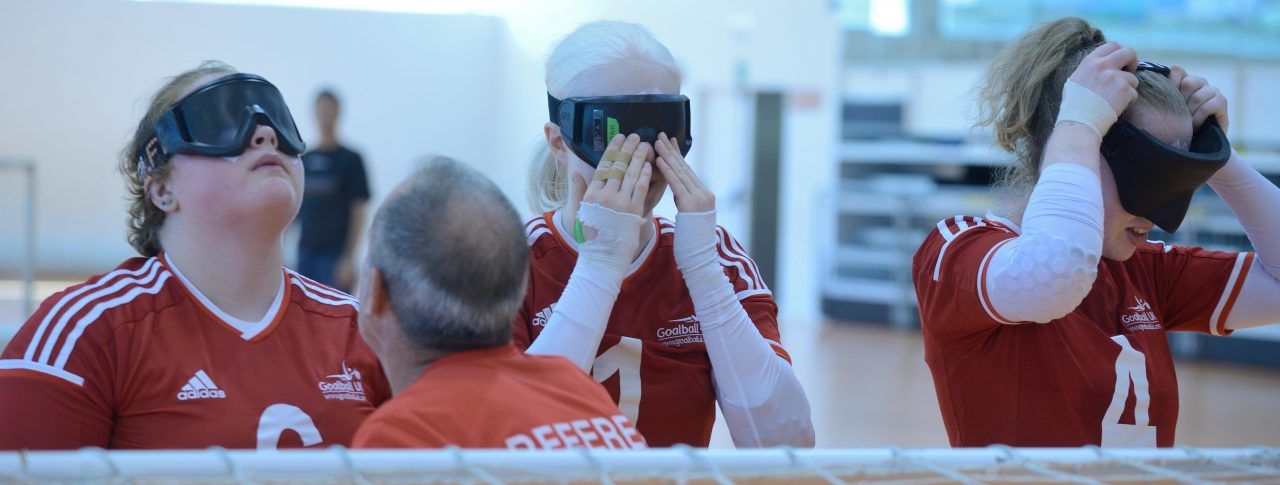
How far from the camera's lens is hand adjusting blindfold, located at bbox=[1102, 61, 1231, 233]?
1.75 meters

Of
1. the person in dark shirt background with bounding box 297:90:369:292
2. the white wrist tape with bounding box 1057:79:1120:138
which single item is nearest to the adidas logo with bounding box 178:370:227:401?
the white wrist tape with bounding box 1057:79:1120:138

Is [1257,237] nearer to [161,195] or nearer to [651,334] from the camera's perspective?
[651,334]

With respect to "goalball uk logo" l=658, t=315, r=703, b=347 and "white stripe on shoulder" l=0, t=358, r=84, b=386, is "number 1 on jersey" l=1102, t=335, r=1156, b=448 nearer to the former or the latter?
"goalball uk logo" l=658, t=315, r=703, b=347

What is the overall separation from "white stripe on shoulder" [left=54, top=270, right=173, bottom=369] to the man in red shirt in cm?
43

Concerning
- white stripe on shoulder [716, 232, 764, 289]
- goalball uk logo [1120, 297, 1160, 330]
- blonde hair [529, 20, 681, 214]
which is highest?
blonde hair [529, 20, 681, 214]

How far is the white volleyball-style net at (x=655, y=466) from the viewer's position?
112 centimetres

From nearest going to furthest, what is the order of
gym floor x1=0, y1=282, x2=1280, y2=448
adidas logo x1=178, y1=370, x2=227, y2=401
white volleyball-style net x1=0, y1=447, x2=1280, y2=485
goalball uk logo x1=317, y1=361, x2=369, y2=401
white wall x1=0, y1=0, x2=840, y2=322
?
white volleyball-style net x1=0, y1=447, x2=1280, y2=485 < adidas logo x1=178, y1=370, x2=227, y2=401 < goalball uk logo x1=317, y1=361, x2=369, y2=401 < gym floor x1=0, y1=282, x2=1280, y2=448 < white wall x1=0, y1=0, x2=840, y2=322

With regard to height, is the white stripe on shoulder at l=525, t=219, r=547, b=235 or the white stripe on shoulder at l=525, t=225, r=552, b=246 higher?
the white stripe on shoulder at l=525, t=219, r=547, b=235

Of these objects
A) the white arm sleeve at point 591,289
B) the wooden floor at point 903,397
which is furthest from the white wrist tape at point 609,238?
the wooden floor at point 903,397

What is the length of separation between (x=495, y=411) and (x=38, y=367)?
665 mm

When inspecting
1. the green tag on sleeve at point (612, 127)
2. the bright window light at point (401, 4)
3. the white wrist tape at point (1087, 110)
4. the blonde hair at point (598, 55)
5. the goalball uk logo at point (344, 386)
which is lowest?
the goalball uk logo at point (344, 386)

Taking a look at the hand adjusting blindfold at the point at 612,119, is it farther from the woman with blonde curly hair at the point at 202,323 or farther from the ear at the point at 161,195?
the ear at the point at 161,195

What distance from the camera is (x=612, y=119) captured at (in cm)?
176

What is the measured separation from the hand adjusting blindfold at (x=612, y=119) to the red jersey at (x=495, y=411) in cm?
47
